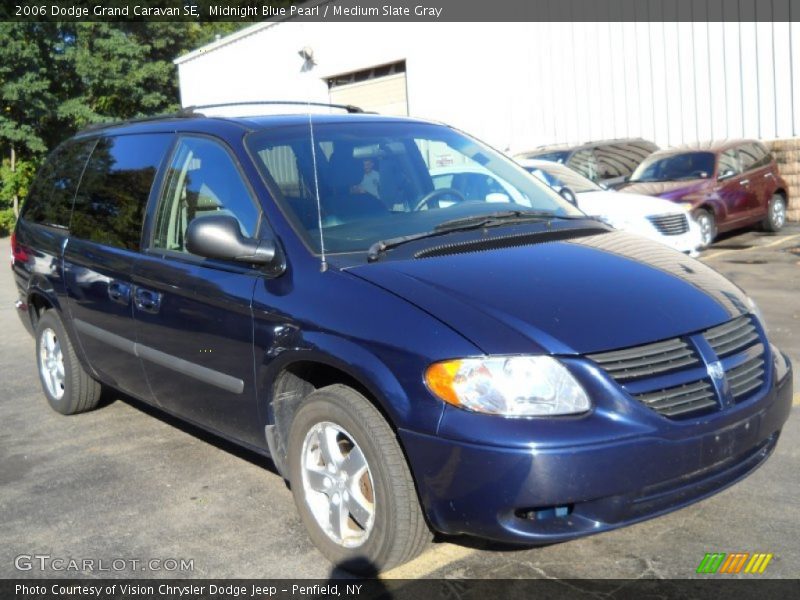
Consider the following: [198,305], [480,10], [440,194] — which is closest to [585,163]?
[480,10]

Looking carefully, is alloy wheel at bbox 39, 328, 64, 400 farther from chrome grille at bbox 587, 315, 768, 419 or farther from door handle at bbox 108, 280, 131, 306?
chrome grille at bbox 587, 315, 768, 419

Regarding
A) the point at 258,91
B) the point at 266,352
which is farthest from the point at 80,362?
the point at 258,91

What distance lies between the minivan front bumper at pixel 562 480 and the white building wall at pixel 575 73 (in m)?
14.9

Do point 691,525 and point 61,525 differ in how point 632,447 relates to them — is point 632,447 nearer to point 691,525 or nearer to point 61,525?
point 691,525

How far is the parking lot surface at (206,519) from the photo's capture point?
3.60 metres

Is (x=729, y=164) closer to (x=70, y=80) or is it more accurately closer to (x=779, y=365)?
(x=779, y=365)

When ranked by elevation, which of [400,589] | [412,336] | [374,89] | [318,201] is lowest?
[400,589]

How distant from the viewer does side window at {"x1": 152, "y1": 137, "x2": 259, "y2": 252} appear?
13.5ft

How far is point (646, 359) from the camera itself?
3.16 meters

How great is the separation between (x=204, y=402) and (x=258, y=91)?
927 inches

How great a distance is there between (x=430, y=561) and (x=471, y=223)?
1455mm

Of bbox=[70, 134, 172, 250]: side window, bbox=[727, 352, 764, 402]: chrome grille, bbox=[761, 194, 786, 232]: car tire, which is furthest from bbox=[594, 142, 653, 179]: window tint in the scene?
bbox=[727, 352, 764, 402]: chrome grille

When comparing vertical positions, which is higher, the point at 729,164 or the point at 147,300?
the point at 729,164

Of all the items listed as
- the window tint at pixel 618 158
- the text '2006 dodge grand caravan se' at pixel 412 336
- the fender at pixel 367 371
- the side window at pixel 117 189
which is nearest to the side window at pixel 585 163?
the window tint at pixel 618 158
